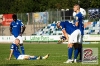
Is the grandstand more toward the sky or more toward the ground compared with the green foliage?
more toward the ground

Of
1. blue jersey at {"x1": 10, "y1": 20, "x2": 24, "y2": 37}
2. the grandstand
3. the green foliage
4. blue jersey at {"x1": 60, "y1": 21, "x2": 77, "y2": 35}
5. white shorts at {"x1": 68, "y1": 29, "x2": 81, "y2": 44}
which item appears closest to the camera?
white shorts at {"x1": 68, "y1": 29, "x2": 81, "y2": 44}

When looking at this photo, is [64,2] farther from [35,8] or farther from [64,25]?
[64,25]

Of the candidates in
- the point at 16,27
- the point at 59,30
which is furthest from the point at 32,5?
the point at 16,27

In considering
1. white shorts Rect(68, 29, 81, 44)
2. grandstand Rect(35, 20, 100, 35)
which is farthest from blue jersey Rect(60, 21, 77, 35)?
grandstand Rect(35, 20, 100, 35)

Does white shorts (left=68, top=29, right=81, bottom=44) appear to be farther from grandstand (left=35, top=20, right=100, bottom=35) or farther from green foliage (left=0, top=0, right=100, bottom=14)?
green foliage (left=0, top=0, right=100, bottom=14)

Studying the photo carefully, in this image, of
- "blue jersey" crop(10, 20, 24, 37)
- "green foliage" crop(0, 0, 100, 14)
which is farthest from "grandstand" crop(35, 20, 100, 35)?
"blue jersey" crop(10, 20, 24, 37)

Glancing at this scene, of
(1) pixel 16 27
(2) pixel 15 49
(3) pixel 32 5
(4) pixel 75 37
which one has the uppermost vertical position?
(3) pixel 32 5

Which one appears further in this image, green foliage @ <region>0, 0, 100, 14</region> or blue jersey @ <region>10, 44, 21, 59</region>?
green foliage @ <region>0, 0, 100, 14</region>

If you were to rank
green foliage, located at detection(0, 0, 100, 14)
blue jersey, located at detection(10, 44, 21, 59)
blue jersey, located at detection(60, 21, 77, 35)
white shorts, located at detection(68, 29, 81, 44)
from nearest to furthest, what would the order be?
white shorts, located at detection(68, 29, 81, 44), blue jersey, located at detection(60, 21, 77, 35), blue jersey, located at detection(10, 44, 21, 59), green foliage, located at detection(0, 0, 100, 14)

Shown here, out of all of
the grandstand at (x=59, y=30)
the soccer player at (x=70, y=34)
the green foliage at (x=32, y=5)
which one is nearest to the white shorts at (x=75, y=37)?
the soccer player at (x=70, y=34)

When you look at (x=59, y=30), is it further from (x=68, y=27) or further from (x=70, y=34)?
(x=70, y=34)

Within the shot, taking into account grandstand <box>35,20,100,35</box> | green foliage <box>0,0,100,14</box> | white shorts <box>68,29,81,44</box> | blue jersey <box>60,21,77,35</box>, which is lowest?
grandstand <box>35,20,100,35</box>

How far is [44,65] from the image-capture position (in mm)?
13430

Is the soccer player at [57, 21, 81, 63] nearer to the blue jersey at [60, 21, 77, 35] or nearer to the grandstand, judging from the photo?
the blue jersey at [60, 21, 77, 35]
